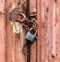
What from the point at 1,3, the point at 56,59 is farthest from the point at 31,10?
the point at 56,59

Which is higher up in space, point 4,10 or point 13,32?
point 4,10

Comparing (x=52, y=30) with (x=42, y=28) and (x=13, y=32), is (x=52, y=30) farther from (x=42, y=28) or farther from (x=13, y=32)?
(x=13, y=32)

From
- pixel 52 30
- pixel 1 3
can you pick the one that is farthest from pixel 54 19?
pixel 1 3

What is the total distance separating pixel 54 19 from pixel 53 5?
0.10 m

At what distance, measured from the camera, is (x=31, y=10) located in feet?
8.30

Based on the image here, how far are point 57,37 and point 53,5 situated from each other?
238 mm

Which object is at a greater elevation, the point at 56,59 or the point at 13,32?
the point at 13,32

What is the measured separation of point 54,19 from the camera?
2.57 m

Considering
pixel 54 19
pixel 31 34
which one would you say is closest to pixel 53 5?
pixel 54 19

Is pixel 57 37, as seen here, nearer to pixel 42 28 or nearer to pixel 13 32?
pixel 42 28

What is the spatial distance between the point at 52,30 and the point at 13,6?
0.34m

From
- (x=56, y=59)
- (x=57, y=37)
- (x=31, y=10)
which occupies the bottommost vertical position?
(x=56, y=59)

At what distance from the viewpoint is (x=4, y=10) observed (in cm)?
250

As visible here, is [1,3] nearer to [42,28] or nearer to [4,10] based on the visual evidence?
[4,10]
